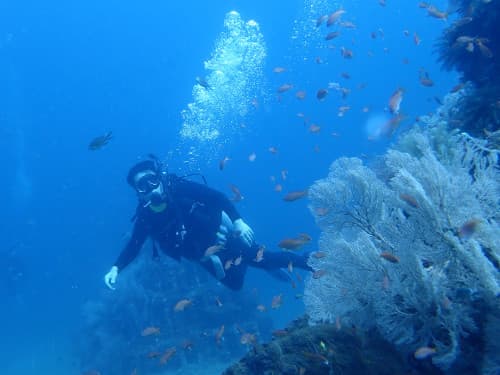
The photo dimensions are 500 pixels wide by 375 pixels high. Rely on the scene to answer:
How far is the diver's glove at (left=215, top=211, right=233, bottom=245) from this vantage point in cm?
861

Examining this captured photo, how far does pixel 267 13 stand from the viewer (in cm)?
9594

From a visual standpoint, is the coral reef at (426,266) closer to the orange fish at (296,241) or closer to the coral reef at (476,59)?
the orange fish at (296,241)


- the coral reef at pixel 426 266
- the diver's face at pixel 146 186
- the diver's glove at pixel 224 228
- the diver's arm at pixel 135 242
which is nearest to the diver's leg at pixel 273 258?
the diver's glove at pixel 224 228

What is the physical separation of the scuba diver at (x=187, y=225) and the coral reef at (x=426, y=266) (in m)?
4.25

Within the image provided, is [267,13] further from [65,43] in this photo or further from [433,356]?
[433,356]

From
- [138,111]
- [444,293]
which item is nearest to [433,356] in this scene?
[444,293]

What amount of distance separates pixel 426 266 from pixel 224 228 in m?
5.76

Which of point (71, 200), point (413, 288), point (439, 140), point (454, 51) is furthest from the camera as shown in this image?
point (71, 200)

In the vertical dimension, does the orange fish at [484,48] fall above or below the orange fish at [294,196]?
above

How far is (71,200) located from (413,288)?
95084 mm

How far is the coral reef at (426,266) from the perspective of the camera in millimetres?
2885

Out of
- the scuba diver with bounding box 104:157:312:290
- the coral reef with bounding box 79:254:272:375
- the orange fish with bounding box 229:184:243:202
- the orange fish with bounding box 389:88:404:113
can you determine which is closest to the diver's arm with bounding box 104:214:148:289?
the scuba diver with bounding box 104:157:312:290

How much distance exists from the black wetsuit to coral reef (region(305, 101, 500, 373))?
4510 millimetres

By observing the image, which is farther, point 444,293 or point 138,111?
point 138,111
